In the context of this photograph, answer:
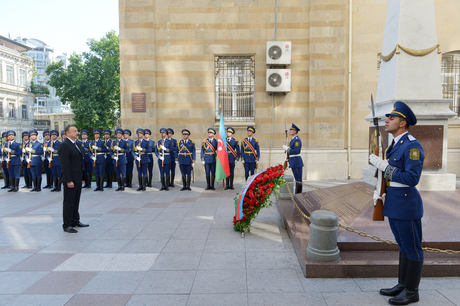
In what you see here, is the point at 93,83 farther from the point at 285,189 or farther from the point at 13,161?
the point at 285,189

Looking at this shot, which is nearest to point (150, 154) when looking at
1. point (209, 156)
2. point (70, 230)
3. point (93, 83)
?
point (209, 156)

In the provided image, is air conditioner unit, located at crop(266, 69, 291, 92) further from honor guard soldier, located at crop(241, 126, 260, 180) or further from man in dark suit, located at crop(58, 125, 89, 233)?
man in dark suit, located at crop(58, 125, 89, 233)

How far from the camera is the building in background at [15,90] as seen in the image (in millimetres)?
49875

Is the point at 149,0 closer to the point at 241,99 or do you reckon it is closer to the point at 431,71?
the point at 241,99

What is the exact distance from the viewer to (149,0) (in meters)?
12.3

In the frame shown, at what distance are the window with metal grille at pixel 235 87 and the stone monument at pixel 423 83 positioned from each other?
7.05 meters

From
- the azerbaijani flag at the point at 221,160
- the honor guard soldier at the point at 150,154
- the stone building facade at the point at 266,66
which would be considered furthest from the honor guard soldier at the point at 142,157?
the azerbaijani flag at the point at 221,160

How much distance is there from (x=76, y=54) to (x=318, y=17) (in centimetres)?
3420

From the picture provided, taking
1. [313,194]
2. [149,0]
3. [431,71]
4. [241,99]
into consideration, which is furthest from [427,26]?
[149,0]

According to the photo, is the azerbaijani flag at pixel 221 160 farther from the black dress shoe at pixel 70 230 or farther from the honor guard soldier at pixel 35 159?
the honor guard soldier at pixel 35 159

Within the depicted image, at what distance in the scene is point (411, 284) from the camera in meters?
3.27

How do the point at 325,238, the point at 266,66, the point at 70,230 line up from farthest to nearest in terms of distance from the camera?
the point at 266,66, the point at 70,230, the point at 325,238

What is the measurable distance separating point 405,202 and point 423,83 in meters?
4.03

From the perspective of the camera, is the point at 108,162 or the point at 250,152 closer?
the point at 250,152
